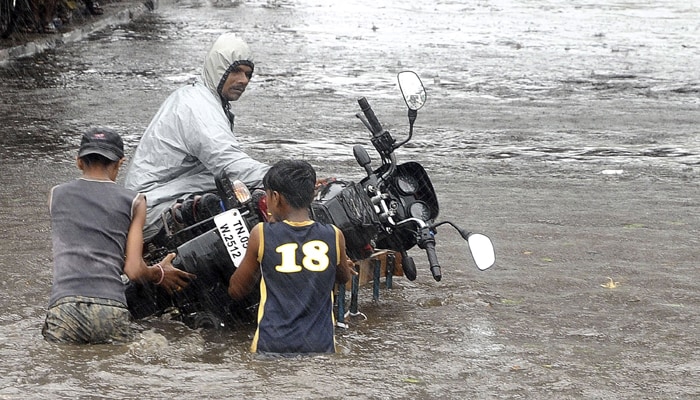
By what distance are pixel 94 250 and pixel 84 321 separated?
13.5 inches

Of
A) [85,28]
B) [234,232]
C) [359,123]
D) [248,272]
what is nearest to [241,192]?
[234,232]

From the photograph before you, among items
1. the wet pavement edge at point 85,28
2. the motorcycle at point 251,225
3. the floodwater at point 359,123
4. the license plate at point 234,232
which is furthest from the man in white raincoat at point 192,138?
the wet pavement edge at point 85,28

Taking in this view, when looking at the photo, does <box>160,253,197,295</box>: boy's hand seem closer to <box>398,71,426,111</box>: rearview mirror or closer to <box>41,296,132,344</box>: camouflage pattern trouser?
<box>41,296,132,344</box>: camouflage pattern trouser

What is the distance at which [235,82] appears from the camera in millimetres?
6527

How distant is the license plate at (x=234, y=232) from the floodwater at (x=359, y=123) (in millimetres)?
508

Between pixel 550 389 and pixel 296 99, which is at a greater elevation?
pixel 296 99

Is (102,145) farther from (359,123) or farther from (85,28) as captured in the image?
(85,28)

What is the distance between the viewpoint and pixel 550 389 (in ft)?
18.0

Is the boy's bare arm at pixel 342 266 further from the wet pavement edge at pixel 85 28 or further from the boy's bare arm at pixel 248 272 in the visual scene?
the wet pavement edge at pixel 85 28

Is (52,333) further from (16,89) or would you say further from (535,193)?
(16,89)

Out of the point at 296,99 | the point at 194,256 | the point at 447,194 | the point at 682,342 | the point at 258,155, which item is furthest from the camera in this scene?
the point at 296,99

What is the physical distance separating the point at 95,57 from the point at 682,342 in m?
16.4

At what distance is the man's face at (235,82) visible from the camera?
651cm

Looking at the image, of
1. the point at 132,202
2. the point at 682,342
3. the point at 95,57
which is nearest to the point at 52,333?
the point at 132,202
